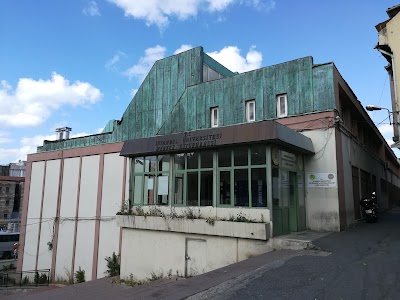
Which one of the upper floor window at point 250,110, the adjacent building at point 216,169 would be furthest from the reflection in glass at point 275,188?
the upper floor window at point 250,110

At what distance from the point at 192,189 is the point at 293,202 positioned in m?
3.73

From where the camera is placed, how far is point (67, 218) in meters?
22.4

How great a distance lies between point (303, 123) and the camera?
546 inches

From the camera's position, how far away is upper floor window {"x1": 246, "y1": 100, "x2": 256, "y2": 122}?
15.7m

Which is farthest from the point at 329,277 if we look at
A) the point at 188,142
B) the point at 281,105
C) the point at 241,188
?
the point at 281,105

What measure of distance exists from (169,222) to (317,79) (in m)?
8.08

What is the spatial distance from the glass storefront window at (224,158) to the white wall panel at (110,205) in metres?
9.20

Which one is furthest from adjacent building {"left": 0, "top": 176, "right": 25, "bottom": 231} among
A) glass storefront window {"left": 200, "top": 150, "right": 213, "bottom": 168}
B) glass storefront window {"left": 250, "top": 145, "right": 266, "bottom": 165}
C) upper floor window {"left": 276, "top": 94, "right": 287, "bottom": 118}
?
glass storefront window {"left": 250, "top": 145, "right": 266, "bottom": 165}

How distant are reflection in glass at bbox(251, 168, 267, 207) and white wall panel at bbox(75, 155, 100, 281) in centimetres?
1267

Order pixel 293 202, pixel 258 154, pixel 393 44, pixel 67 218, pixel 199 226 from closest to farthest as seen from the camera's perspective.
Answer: pixel 258 154 < pixel 199 226 < pixel 293 202 < pixel 393 44 < pixel 67 218

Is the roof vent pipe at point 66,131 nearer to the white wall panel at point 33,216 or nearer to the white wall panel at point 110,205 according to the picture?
the white wall panel at point 33,216

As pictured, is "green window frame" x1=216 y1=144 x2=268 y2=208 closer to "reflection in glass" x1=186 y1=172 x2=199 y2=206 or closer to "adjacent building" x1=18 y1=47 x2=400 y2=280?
"adjacent building" x1=18 y1=47 x2=400 y2=280

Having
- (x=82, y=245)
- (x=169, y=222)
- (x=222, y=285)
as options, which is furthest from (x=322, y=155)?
(x=82, y=245)

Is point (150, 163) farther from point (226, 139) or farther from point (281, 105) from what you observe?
point (281, 105)
